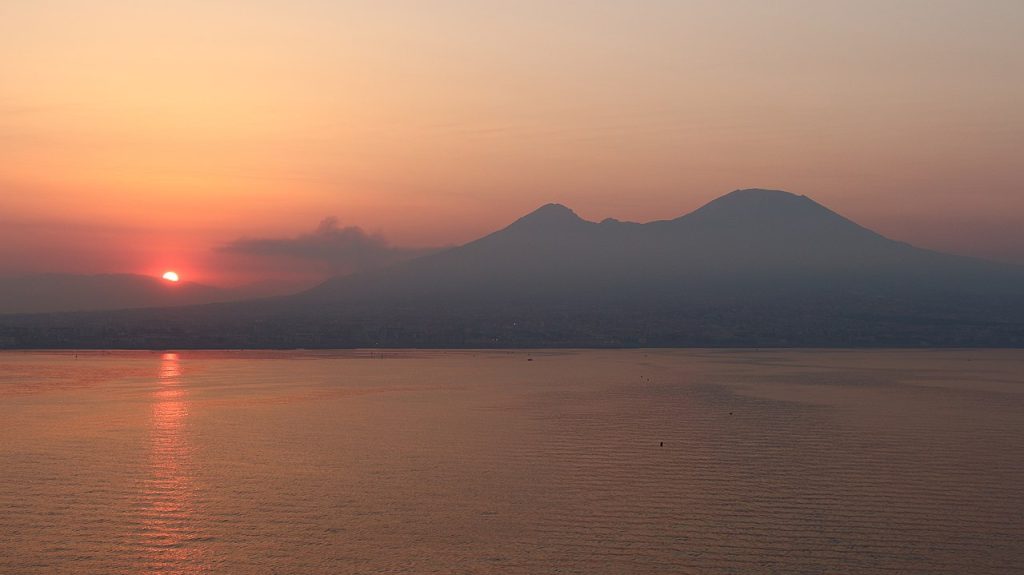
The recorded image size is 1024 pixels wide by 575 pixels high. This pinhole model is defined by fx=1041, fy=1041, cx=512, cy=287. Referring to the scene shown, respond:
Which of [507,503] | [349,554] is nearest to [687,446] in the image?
[507,503]

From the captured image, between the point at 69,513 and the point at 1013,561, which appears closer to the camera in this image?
the point at 1013,561

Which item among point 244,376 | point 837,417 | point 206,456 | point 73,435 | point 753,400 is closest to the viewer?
point 206,456

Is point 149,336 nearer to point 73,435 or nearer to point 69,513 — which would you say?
point 73,435

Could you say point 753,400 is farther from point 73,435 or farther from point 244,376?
point 244,376

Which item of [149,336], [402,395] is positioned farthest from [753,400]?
[149,336]

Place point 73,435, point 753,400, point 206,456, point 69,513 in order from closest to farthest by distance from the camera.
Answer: point 69,513 → point 206,456 → point 73,435 → point 753,400

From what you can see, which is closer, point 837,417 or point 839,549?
point 839,549
